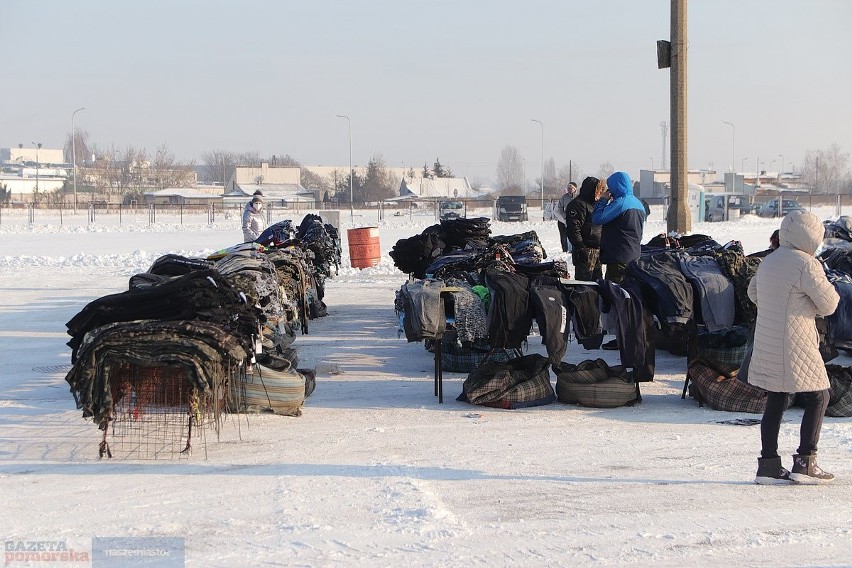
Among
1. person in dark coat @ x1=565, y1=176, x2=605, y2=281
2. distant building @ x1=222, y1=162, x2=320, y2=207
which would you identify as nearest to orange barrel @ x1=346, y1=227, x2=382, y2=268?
person in dark coat @ x1=565, y1=176, x2=605, y2=281

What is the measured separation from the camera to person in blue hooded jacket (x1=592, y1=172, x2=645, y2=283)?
1052cm

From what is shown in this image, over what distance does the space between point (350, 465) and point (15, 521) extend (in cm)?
207

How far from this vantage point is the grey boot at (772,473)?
588 centimetres

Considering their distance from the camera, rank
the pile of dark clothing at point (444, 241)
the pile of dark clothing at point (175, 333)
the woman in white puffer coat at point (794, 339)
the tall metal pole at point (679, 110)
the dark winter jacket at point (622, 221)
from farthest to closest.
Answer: the tall metal pole at point (679, 110) → the pile of dark clothing at point (444, 241) → the dark winter jacket at point (622, 221) → the pile of dark clothing at point (175, 333) → the woman in white puffer coat at point (794, 339)

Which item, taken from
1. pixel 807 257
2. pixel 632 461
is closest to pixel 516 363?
pixel 632 461

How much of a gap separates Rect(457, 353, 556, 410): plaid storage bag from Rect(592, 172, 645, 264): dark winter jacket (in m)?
2.70

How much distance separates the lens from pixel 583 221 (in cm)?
1198

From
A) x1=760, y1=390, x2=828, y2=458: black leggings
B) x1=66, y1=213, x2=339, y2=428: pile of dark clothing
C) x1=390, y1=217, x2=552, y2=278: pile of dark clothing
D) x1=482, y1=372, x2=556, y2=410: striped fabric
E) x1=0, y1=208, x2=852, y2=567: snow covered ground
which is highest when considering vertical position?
x1=390, y1=217, x2=552, y2=278: pile of dark clothing

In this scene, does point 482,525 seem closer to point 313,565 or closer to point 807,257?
point 313,565

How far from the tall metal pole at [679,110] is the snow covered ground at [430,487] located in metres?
5.72

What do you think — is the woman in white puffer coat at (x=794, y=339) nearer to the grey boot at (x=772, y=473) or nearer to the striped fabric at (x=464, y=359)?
the grey boot at (x=772, y=473)

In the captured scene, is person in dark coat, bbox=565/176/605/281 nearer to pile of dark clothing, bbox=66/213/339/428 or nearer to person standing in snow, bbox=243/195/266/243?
pile of dark clothing, bbox=66/213/339/428

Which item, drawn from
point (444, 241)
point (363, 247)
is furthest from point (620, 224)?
point (363, 247)

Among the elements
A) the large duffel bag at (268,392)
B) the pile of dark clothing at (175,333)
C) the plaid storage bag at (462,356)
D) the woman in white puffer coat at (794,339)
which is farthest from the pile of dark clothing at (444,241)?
the woman in white puffer coat at (794,339)
